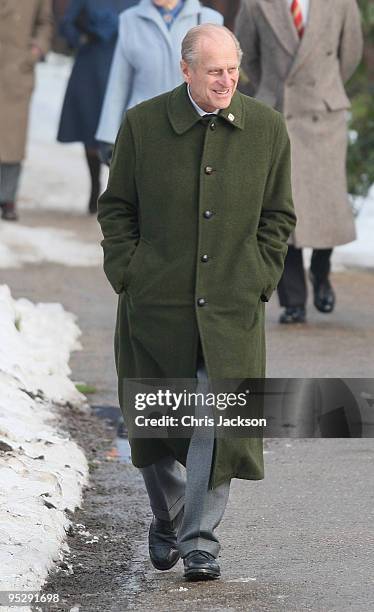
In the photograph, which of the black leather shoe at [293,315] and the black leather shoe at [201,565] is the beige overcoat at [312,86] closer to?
the black leather shoe at [293,315]

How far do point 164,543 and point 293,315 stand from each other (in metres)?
4.28

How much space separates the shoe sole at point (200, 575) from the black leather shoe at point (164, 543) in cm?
18

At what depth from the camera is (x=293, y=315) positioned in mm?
9547

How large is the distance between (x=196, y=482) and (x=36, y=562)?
0.50m

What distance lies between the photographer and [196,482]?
5.11 meters

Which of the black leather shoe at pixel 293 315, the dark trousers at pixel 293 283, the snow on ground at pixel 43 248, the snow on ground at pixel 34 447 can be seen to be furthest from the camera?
the snow on ground at pixel 43 248

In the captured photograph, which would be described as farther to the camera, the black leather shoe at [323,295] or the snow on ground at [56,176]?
the snow on ground at [56,176]

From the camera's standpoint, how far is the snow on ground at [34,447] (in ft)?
17.3

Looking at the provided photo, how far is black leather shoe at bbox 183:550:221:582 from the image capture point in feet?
16.7

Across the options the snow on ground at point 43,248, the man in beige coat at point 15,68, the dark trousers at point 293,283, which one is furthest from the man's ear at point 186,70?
the man in beige coat at point 15,68

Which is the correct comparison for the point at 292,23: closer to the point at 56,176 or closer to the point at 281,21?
the point at 281,21

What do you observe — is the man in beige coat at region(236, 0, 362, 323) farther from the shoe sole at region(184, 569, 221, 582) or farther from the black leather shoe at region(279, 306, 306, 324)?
the shoe sole at region(184, 569, 221, 582)

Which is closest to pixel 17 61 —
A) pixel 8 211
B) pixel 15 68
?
pixel 15 68

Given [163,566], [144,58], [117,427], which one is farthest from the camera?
[144,58]
